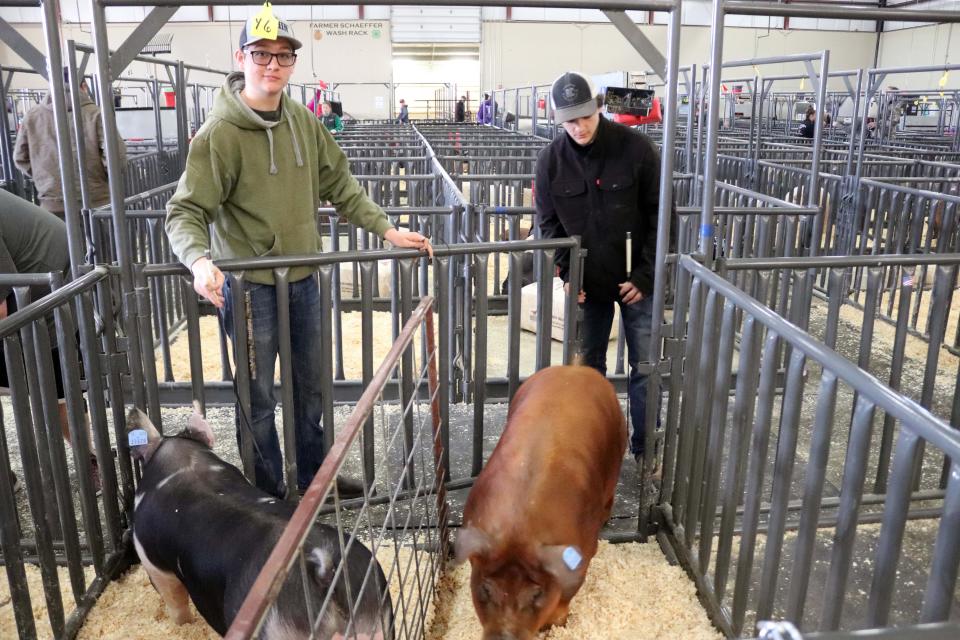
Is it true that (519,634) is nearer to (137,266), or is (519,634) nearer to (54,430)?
(54,430)

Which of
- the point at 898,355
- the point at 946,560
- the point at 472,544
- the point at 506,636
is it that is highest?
the point at 946,560

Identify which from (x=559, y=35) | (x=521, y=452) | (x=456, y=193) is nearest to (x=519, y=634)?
(x=521, y=452)

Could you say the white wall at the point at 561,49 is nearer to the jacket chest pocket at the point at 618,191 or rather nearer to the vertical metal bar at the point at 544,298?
the jacket chest pocket at the point at 618,191

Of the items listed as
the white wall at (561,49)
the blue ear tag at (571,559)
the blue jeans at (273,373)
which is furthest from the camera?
the white wall at (561,49)

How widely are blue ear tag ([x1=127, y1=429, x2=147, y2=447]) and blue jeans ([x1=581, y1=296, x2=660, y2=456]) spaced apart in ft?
6.88

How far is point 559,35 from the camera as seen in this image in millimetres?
28844

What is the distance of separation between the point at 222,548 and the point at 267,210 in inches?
55.2

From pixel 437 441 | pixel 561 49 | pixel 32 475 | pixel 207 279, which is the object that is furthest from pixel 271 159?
pixel 561 49

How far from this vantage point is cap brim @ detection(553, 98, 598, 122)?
10.9 feet

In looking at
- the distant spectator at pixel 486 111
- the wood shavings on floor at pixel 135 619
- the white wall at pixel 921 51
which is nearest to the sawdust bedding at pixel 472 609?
the wood shavings on floor at pixel 135 619

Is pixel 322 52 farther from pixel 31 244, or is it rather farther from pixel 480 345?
pixel 480 345

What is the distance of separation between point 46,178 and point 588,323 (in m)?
5.94

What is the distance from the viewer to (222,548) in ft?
7.11

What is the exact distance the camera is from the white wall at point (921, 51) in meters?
26.0
